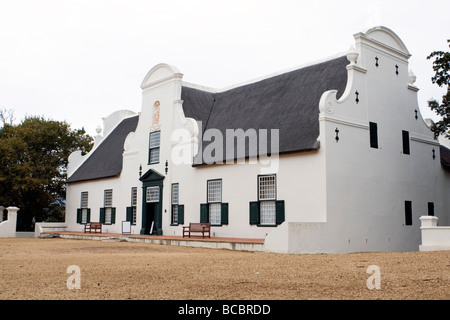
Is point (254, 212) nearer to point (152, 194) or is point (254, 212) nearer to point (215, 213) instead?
point (215, 213)

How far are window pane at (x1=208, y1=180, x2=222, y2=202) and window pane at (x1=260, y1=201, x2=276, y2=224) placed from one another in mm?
2644

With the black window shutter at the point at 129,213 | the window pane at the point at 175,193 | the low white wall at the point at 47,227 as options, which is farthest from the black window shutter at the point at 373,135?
the low white wall at the point at 47,227

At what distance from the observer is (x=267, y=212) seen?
20156 mm

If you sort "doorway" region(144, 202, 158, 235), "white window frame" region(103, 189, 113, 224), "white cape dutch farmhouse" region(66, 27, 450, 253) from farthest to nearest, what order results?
"white window frame" region(103, 189, 113, 224), "doorway" region(144, 202, 158, 235), "white cape dutch farmhouse" region(66, 27, 450, 253)

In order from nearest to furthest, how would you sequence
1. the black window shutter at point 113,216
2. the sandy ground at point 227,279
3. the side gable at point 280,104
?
the sandy ground at point 227,279, the side gable at point 280,104, the black window shutter at point 113,216

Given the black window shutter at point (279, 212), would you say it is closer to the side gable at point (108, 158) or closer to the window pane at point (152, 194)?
the window pane at point (152, 194)

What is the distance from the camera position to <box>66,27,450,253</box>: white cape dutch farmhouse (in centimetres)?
1825

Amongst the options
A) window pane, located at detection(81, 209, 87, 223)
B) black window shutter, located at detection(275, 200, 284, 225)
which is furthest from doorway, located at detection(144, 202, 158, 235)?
black window shutter, located at detection(275, 200, 284, 225)

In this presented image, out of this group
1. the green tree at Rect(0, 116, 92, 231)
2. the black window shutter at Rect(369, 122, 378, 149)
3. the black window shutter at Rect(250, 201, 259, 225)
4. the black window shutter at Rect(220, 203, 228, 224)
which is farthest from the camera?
the green tree at Rect(0, 116, 92, 231)

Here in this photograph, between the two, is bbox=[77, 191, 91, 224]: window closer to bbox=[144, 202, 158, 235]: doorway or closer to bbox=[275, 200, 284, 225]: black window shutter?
bbox=[144, 202, 158, 235]: doorway

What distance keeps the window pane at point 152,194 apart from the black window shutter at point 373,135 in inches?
445

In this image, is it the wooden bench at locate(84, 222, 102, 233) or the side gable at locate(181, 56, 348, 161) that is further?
the wooden bench at locate(84, 222, 102, 233)

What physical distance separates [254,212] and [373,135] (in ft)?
Answer: 19.3

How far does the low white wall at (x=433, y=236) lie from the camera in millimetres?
15945
